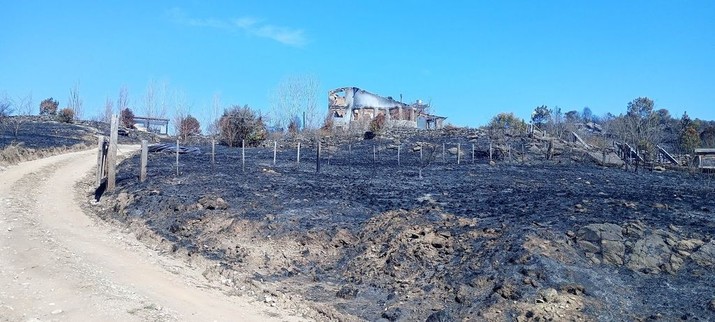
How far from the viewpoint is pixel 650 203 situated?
45.0 ft

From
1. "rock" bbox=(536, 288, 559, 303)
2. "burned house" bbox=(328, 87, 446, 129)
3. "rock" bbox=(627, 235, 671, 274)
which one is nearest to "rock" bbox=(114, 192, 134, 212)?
"rock" bbox=(536, 288, 559, 303)

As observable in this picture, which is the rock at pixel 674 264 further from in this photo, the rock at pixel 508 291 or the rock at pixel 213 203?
the rock at pixel 213 203

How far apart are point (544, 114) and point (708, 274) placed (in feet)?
261

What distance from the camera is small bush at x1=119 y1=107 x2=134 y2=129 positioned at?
6086 cm

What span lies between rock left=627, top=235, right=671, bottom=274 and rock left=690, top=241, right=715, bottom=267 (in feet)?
1.18

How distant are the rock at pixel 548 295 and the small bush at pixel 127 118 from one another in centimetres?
5873

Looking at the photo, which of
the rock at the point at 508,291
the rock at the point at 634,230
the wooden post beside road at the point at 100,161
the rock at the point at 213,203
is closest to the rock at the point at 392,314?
the rock at the point at 508,291

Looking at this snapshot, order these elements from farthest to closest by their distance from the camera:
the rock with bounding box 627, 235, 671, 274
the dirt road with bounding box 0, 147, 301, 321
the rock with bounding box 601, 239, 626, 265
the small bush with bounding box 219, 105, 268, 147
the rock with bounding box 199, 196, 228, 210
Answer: the small bush with bounding box 219, 105, 268, 147 < the rock with bounding box 199, 196, 228, 210 < the rock with bounding box 601, 239, 626, 265 < the rock with bounding box 627, 235, 671, 274 < the dirt road with bounding box 0, 147, 301, 321

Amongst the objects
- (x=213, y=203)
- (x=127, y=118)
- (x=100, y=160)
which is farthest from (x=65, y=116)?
(x=213, y=203)

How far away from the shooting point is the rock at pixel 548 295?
7.30 metres

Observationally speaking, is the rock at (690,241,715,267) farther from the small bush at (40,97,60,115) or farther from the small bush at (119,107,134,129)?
the small bush at (40,97,60,115)

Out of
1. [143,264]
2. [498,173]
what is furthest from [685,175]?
[143,264]

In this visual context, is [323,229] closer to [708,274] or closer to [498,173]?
[708,274]

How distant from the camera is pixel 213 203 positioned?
13.7 metres
